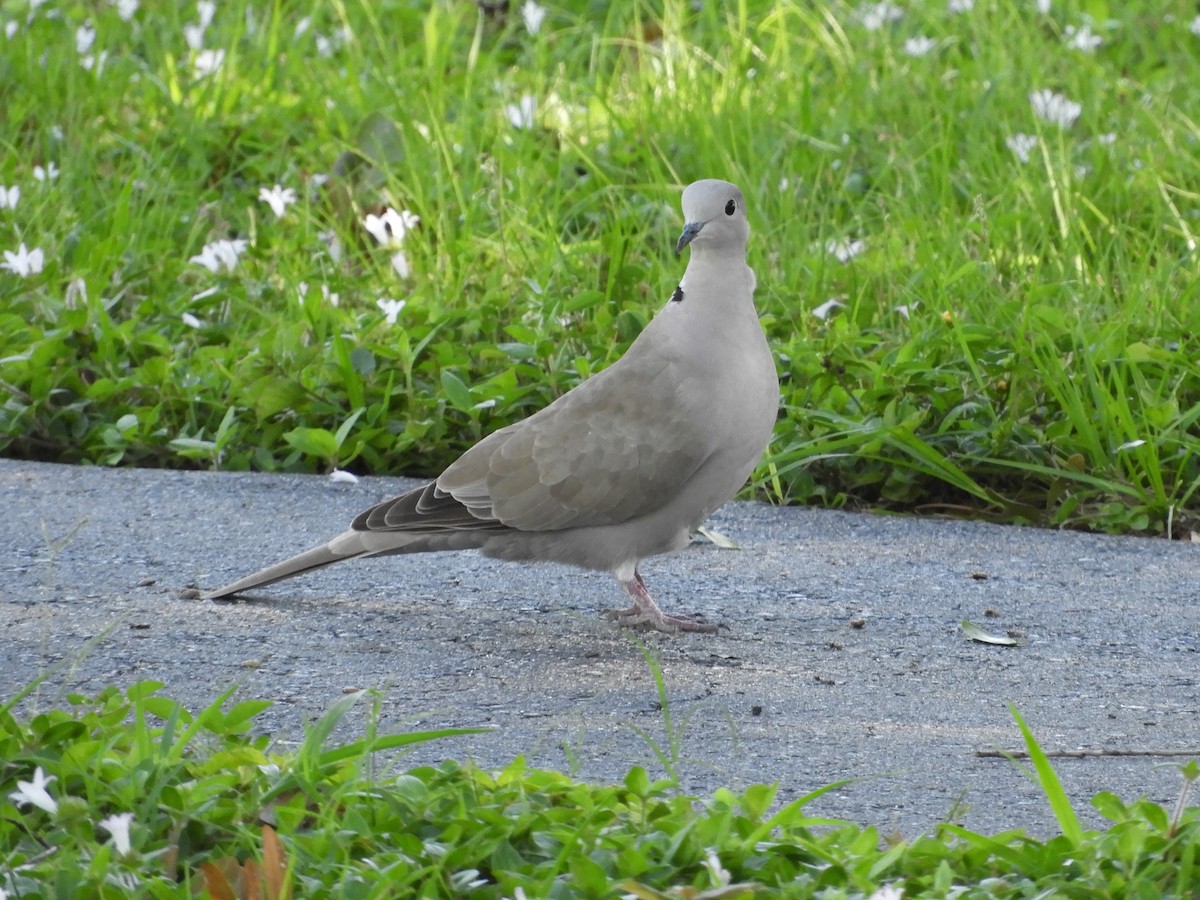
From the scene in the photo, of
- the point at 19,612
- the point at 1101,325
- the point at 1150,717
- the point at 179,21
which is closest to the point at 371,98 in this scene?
the point at 179,21

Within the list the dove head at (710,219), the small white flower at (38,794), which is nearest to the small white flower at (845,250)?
the dove head at (710,219)

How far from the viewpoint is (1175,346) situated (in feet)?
16.1

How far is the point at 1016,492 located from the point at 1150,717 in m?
Result: 1.58

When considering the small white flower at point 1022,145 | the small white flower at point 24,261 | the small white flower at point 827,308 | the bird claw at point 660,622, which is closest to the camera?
the bird claw at point 660,622

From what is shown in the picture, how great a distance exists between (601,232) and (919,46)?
2.11 meters

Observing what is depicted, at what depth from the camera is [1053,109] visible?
6617mm

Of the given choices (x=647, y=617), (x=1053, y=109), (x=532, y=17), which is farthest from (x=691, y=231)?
(x=532, y=17)

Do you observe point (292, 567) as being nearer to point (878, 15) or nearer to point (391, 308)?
point (391, 308)

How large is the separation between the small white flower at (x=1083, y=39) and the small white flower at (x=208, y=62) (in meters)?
3.65

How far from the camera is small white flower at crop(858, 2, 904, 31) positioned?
25.8ft

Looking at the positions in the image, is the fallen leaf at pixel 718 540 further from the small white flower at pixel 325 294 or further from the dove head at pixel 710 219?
the small white flower at pixel 325 294

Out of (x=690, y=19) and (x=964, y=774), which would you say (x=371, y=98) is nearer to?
(x=690, y=19)

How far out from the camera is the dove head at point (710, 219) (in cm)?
362

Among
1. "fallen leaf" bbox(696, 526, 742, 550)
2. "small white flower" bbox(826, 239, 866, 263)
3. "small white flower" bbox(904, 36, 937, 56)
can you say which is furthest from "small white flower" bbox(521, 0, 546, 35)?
"fallen leaf" bbox(696, 526, 742, 550)
